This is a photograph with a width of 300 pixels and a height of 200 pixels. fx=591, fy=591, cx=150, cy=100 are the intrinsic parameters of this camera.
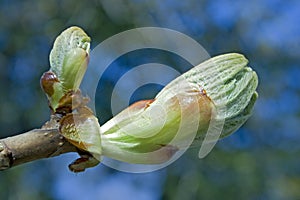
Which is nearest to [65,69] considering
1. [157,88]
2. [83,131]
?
[83,131]

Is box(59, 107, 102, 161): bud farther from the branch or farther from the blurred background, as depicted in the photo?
the blurred background

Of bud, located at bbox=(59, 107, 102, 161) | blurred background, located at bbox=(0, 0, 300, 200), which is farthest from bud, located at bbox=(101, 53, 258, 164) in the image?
blurred background, located at bbox=(0, 0, 300, 200)

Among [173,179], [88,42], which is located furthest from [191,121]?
[173,179]

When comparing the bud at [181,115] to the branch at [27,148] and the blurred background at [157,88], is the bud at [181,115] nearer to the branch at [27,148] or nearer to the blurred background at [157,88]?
the branch at [27,148]

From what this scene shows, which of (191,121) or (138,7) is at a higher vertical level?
(191,121)

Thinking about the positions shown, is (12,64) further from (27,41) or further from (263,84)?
(263,84)

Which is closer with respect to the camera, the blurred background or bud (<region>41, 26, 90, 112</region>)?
bud (<region>41, 26, 90, 112</region>)
